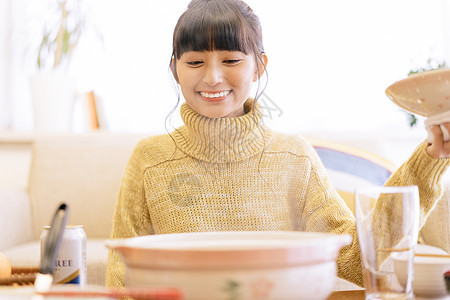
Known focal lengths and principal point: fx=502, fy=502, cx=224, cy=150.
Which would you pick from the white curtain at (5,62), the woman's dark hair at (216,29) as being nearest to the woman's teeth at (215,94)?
the woman's dark hair at (216,29)

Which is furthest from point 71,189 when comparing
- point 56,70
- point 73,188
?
point 56,70

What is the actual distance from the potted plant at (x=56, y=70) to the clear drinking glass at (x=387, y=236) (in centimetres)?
211

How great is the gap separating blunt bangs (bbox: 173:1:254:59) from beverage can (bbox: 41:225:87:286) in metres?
0.56

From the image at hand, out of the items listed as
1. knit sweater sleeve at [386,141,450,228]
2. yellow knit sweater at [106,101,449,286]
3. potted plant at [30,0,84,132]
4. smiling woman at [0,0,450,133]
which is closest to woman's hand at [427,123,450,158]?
knit sweater sleeve at [386,141,450,228]

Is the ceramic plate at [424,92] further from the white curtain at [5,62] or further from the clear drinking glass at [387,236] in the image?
the white curtain at [5,62]

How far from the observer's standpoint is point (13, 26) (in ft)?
9.12

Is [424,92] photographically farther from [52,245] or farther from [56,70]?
[56,70]

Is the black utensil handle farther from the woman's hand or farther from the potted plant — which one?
the potted plant

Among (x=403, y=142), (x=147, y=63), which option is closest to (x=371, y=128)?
(x=403, y=142)

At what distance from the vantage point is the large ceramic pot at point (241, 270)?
1.44 feet

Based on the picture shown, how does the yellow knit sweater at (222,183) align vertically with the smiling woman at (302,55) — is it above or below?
below

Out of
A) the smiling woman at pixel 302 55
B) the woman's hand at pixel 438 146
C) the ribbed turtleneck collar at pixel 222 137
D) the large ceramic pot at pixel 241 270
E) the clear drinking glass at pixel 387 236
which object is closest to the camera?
the large ceramic pot at pixel 241 270

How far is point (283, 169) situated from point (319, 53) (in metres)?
1.60

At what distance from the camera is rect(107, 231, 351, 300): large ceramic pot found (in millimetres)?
438
